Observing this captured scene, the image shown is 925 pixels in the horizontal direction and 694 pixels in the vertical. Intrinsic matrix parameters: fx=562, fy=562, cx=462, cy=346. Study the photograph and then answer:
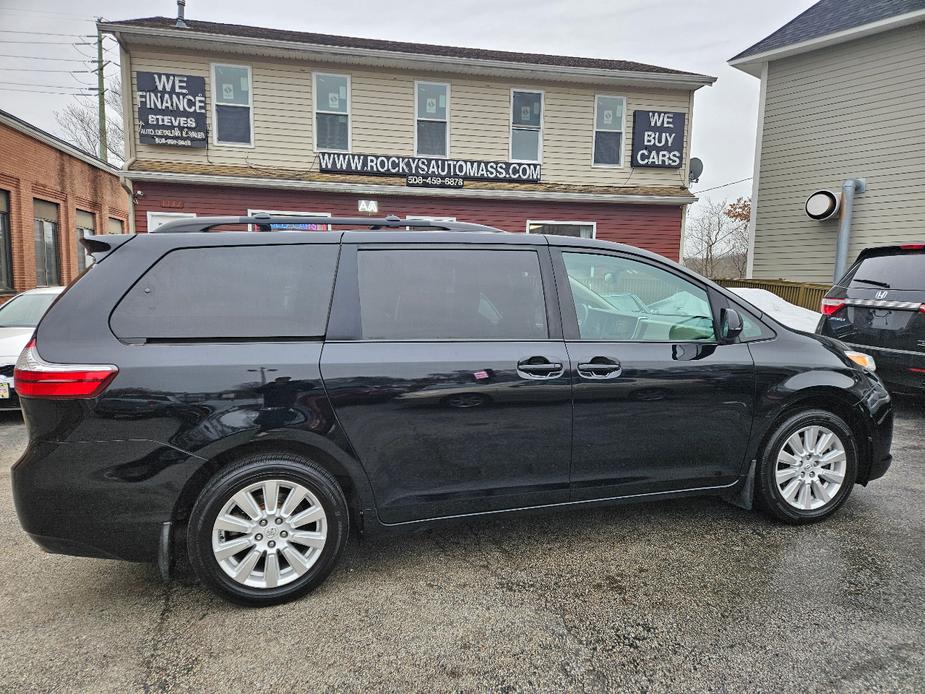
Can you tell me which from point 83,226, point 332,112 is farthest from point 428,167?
point 83,226

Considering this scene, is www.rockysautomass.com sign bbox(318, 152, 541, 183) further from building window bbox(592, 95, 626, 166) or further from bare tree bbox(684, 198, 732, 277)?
bare tree bbox(684, 198, 732, 277)

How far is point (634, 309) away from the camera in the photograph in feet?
11.3

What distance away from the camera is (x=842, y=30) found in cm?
1221

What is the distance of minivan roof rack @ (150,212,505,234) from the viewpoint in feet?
8.98

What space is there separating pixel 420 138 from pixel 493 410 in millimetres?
11364

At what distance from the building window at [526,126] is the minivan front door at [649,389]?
35.5 ft

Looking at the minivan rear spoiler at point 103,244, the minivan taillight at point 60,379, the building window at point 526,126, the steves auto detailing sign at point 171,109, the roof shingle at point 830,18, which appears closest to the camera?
the minivan taillight at point 60,379

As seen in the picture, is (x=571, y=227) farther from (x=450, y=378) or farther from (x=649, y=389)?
(x=450, y=378)

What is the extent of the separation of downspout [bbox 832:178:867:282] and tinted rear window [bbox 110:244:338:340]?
1354 centimetres

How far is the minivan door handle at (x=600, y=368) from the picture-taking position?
2824 mm

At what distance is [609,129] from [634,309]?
451 inches

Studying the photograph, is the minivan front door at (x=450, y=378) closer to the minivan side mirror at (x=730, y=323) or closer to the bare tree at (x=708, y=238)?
the minivan side mirror at (x=730, y=323)

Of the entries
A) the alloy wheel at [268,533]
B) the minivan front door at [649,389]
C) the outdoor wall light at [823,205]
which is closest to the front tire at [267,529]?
the alloy wheel at [268,533]

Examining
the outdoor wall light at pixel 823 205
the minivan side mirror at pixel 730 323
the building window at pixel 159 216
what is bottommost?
the minivan side mirror at pixel 730 323
